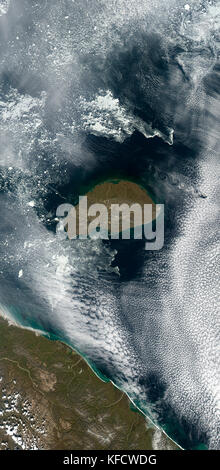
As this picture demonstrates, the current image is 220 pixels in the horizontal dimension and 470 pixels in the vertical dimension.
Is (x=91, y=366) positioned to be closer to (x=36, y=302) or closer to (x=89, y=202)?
(x=36, y=302)

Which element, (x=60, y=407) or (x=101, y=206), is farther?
(x=101, y=206)

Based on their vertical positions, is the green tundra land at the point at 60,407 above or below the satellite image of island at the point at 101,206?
below

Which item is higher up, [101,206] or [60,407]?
[101,206]

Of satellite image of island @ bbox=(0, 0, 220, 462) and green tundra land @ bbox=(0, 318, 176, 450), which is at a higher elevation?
satellite image of island @ bbox=(0, 0, 220, 462)
